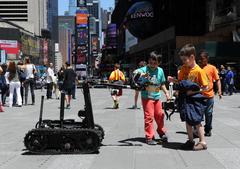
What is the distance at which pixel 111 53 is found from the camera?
165 metres

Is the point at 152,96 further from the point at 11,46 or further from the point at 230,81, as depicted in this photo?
the point at 11,46

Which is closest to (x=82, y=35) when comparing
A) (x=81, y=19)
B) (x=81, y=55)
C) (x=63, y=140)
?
(x=81, y=19)

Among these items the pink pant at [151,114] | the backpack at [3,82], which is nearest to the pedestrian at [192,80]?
the pink pant at [151,114]

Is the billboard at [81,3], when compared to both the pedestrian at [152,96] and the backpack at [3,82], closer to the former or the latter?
the backpack at [3,82]

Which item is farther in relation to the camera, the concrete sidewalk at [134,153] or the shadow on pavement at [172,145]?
the shadow on pavement at [172,145]

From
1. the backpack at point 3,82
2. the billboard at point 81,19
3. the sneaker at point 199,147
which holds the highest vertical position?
the billboard at point 81,19

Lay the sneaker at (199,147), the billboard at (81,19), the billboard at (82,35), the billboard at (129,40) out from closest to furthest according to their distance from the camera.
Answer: the sneaker at (199,147)
the billboard at (129,40)
the billboard at (82,35)
the billboard at (81,19)

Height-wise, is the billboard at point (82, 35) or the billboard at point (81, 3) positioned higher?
the billboard at point (81, 3)

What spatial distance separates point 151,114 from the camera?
945 cm

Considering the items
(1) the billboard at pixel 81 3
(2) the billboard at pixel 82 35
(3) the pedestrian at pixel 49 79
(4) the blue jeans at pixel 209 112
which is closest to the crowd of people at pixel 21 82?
(3) the pedestrian at pixel 49 79

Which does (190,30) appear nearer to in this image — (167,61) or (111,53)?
(167,61)

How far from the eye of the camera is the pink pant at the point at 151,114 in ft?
31.0

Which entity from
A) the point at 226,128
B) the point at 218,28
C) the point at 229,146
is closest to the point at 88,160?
the point at 229,146

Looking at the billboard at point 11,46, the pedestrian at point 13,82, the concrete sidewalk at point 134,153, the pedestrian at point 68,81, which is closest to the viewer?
the concrete sidewalk at point 134,153
